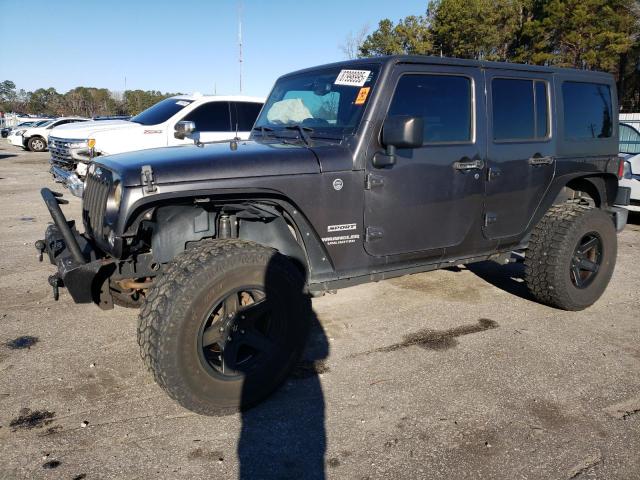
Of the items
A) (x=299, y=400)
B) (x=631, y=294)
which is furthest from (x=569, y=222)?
(x=299, y=400)

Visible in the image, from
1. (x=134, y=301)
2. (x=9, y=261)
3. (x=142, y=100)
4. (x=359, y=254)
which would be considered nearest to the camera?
(x=359, y=254)

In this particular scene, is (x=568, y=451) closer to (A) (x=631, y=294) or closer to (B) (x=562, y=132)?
(B) (x=562, y=132)

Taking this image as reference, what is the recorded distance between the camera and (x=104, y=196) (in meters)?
2.93

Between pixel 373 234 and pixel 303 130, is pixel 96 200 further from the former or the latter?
pixel 373 234

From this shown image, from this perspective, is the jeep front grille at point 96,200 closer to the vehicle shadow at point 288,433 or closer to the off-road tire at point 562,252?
the vehicle shadow at point 288,433

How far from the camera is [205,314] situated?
2.69 metres

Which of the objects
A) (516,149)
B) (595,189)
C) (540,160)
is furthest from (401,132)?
(595,189)

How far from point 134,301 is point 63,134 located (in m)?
7.00

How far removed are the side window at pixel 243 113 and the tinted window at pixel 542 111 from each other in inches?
230

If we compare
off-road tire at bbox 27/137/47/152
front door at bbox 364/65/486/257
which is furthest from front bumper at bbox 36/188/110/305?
off-road tire at bbox 27/137/47/152

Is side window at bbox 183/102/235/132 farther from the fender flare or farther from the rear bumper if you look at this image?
the rear bumper

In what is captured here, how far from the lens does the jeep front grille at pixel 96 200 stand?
2941 mm

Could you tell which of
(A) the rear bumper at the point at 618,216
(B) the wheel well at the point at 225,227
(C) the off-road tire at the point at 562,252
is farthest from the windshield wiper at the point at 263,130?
(A) the rear bumper at the point at 618,216

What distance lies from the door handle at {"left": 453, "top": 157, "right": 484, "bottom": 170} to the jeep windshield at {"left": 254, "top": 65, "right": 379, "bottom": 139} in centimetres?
87
